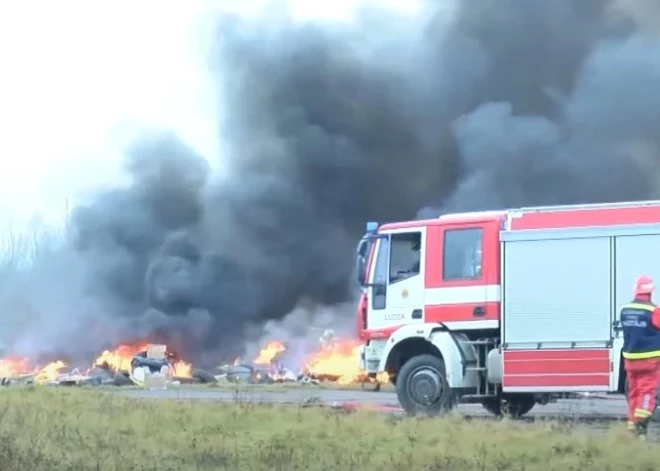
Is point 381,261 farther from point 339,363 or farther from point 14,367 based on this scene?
point 14,367

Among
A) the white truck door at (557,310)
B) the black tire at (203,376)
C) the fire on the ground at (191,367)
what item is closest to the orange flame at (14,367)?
the fire on the ground at (191,367)

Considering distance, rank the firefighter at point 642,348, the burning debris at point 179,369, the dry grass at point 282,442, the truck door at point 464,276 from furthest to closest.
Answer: the burning debris at point 179,369 < the truck door at point 464,276 < the firefighter at point 642,348 < the dry grass at point 282,442

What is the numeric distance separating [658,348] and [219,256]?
2197 centimetres

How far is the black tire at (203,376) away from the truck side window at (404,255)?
11393 millimetres

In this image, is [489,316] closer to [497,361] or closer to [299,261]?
[497,361]

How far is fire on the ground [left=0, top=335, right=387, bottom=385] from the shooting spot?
21734 mm

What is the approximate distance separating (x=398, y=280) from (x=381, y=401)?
275 cm

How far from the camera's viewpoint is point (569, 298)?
11.6 meters

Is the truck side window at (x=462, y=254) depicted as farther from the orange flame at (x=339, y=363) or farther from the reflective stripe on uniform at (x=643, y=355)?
the orange flame at (x=339, y=363)

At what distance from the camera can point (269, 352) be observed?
28.5 metres

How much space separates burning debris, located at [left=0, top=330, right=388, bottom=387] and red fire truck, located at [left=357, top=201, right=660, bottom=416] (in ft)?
20.2

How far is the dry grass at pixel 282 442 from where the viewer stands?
759cm

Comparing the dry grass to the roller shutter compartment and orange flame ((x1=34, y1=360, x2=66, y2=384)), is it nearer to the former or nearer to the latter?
the roller shutter compartment

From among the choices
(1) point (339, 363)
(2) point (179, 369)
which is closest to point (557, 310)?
(1) point (339, 363)
